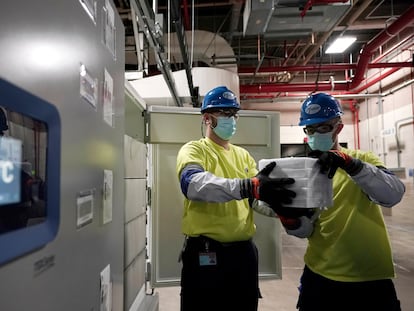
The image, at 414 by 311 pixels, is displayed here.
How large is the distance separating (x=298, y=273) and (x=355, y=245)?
2.52 metres

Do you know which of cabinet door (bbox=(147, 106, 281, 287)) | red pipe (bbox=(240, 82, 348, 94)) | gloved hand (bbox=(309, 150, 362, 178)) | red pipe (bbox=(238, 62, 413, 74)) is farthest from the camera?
red pipe (bbox=(240, 82, 348, 94))

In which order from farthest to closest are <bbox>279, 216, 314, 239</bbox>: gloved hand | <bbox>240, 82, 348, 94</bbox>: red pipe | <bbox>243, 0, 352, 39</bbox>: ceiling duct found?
<bbox>240, 82, 348, 94</bbox>: red pipe
<bbox>243, 0, 352, 39</bbox>: ceiling duct
<bbox>279, 216, 314, 239</bbox>: gloved hand

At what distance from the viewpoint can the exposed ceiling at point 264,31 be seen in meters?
1.99

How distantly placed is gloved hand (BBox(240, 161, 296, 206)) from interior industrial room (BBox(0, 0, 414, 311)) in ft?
1.36

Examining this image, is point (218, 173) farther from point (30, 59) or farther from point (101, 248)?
point (30, 59)

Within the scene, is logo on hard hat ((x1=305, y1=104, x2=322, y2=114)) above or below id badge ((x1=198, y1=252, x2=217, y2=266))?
above

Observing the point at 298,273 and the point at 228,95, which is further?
the point at 298,273

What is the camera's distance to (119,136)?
0.99m

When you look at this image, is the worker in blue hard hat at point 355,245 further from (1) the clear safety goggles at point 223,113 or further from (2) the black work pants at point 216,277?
(1) the clear safety goggles at point 223,113

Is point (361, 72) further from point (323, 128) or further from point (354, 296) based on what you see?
point (354, 296)

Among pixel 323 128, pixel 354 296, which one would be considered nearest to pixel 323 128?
pixel 323 128

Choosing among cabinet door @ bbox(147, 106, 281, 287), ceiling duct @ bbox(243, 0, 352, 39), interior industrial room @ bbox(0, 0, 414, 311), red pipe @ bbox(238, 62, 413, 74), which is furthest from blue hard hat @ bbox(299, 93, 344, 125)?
red pipe @ bbox(238, 62, 413, 74)

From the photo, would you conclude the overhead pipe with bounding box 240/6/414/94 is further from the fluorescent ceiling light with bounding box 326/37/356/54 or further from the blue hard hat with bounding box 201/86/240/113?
the blue hard hat with bounding box 201/86/240/113

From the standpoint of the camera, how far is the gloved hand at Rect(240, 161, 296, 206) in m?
1.07
